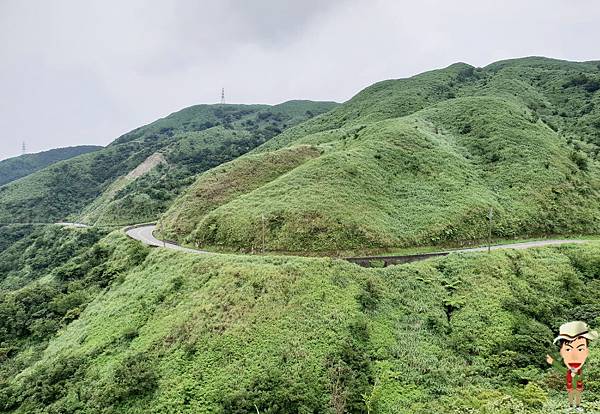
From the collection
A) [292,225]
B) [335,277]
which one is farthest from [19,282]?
[335,277]

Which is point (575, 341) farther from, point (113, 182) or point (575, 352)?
point (113, 182)


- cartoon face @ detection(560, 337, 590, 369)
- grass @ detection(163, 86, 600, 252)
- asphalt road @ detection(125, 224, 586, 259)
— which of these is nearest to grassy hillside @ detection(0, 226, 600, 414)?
asphalt road @ detection(125, 224, 586, 259)

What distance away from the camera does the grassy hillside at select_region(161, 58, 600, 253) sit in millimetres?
41000

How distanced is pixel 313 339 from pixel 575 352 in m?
15.9

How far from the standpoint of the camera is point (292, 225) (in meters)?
40.7

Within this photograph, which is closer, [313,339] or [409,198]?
[313,339]

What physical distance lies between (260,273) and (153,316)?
8909 millimetres

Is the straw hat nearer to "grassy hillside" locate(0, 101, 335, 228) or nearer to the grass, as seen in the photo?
the grass

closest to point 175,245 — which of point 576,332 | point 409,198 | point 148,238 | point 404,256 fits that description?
point 148,238

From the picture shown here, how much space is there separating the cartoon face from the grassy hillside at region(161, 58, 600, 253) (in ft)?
86.4

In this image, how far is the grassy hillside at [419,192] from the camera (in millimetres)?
41000

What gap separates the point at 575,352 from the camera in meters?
12.0

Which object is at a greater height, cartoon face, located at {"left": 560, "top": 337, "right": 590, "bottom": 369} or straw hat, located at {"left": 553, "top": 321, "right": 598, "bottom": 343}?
straw hat, located at {"left": 553, "top": 321, "right": 598, "bottom": 343}

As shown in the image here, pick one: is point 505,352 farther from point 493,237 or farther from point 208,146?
point 208,146
